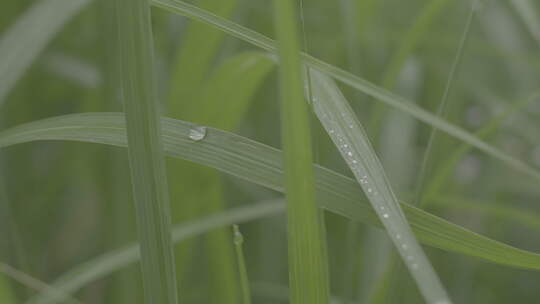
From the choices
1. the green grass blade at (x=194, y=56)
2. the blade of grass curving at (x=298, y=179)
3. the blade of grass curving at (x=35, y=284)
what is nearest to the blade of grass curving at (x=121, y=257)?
the blade of grass curving at (x=35, y=284)

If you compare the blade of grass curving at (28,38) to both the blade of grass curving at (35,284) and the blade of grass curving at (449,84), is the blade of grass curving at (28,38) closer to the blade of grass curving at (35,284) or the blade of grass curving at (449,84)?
the blade of grass curving at (35,284)

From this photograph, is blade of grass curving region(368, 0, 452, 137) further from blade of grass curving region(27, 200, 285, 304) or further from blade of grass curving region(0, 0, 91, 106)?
blade of grass curving region(0, 0, 91, 106)

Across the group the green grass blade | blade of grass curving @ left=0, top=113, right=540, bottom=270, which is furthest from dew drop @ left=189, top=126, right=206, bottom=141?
the green grass blade

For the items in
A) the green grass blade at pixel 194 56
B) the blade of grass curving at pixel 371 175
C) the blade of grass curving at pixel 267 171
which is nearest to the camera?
the blade of grass curving at pixel 371 175

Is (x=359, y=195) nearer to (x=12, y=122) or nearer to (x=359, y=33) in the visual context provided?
(x=359, y=33)

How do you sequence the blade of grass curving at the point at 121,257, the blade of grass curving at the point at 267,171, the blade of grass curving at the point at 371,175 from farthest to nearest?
the blade of grass curving at the point at 121,257, the blade of grass curving at the point at 267,171, the blade of grass curving at the point at 371,175

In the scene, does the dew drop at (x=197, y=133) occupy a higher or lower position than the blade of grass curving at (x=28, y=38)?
lower

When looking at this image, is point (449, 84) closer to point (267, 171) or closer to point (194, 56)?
point (267, 171)

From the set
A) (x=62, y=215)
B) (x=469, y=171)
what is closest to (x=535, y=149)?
(x=469, y=171)
